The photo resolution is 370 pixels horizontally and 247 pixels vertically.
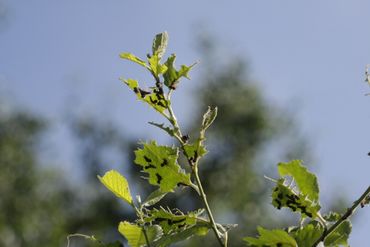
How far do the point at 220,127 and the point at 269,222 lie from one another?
3.71 m

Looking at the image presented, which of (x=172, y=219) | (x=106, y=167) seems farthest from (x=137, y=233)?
(x=106, y=167)

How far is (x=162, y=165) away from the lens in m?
1.19

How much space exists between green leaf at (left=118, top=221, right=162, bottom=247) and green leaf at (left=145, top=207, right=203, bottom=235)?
0.5 inches

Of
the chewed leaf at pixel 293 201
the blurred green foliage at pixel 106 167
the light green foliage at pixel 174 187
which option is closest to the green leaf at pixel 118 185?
the light green foliage at pixel 174 187

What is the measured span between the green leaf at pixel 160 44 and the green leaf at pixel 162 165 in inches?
5.5

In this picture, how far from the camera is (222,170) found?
24750 mm

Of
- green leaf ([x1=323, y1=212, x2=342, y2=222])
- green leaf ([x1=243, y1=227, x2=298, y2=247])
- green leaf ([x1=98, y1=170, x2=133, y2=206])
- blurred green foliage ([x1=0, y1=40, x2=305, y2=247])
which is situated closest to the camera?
green leaf ([x1=243, y1=227, x2=298, y2=247])

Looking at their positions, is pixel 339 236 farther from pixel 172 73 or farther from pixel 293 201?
pixel 172 73

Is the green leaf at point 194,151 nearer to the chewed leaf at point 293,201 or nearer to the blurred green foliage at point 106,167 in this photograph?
the chewed leaf at point 293,201

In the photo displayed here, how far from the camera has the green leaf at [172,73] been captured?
1220mm

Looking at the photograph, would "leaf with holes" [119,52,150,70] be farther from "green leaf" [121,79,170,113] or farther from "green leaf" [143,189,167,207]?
"green leaf" [143,189,167,207]

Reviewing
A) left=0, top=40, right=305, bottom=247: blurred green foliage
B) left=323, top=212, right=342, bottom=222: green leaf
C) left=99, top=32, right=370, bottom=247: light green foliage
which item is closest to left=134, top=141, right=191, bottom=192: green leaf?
left=99, top=32, right=370, bottom=247: light green foliage

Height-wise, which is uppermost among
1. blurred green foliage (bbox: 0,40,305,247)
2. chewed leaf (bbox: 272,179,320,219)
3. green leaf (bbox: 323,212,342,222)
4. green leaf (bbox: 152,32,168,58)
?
blurred green foliage (bbox: 0,40,305,247)

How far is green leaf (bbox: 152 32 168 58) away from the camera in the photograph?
3.97 feet
